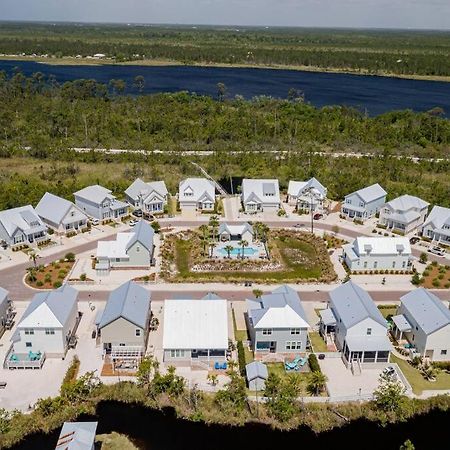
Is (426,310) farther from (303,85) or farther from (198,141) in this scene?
(303,85)

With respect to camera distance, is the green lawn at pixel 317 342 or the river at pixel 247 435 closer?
the river at pixel 247 435

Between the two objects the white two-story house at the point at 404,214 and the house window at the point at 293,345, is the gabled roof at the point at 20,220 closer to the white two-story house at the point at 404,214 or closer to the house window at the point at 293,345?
the house window at the point at 293,345

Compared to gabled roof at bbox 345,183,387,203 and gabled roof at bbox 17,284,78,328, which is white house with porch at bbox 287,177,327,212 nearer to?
gabled roof at bbox 345,183,387,203

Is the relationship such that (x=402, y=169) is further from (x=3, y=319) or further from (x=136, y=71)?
(x=136, y=71)

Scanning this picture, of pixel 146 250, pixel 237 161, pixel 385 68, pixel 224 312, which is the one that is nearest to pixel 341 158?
pixel 237 161

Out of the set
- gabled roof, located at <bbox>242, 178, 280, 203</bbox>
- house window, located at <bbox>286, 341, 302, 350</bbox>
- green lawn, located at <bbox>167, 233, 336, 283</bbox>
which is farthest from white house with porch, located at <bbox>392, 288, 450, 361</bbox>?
gabled roof, located at <bbox>242, 178, 280, 203</bbox>

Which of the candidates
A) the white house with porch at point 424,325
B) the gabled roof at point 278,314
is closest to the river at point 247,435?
the white house with porch at point 424,325

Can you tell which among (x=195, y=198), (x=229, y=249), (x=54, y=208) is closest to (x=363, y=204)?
(x=229, y=249)
